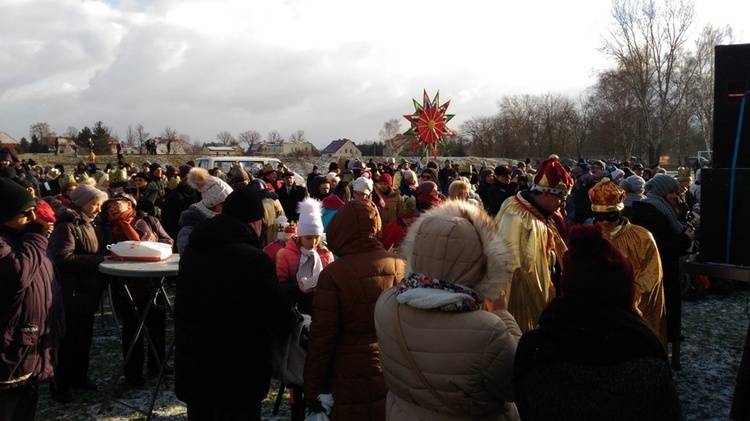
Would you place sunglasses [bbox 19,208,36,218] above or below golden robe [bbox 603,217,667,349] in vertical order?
above

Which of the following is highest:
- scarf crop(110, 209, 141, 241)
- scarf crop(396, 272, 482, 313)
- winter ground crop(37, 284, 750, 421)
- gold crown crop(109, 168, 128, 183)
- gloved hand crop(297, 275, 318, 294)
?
gold crown crop(109, 168, 128, 183)

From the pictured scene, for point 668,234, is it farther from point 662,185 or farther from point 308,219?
point 308,219

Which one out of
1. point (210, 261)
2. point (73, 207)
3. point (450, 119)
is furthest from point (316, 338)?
point (450, 119)

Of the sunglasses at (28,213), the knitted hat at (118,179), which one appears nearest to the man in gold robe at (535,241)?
the sunglasses at (28,213)

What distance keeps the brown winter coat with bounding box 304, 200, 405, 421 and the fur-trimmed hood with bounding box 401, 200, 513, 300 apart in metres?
0.75

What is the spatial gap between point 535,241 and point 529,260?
0.14m

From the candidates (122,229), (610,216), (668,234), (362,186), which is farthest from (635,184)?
(122,229)

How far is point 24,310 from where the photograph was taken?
3346 millimetres

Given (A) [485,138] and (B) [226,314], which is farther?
(A) [485,138]

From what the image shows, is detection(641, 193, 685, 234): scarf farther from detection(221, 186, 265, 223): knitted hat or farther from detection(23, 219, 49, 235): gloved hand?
detection(23, 219, 49, 235): gloved hand

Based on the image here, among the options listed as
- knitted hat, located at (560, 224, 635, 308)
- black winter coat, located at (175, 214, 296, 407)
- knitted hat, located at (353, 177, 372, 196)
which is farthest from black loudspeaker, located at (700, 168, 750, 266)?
knitted hat, located at (353, 177, 372, 196)

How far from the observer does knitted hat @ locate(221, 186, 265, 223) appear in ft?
9.64

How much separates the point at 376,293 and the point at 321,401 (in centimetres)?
61

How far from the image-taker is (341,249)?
2865 mm
